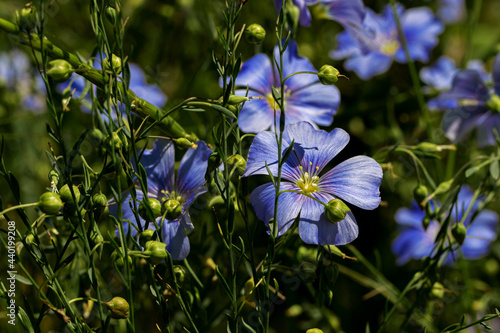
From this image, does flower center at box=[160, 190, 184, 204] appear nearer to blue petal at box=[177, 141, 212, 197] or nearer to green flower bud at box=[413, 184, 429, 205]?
blue petal at box=[177, 141, 212, 197]

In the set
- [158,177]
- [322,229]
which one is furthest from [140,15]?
[322,229]

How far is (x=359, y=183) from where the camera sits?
2.50 feet

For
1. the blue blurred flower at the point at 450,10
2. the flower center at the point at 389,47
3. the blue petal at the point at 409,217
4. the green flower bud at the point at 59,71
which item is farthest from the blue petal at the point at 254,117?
the blue blurred flower at the point at 450,10

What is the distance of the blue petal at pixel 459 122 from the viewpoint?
1.14 meters

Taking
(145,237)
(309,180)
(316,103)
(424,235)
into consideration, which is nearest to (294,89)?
(316,103)

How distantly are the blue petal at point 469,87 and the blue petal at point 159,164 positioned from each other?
684 mm

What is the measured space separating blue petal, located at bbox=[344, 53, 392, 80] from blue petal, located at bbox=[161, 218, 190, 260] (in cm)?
83

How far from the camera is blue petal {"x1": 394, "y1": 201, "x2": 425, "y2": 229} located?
4.56 ft

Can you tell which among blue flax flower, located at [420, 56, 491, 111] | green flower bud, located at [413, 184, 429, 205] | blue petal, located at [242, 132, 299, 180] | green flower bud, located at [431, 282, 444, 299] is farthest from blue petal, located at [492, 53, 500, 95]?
blue petal, located at [242, 132, 299, 180]

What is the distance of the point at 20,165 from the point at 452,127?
1.18 metres

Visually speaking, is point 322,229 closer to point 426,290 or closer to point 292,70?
point 426,290

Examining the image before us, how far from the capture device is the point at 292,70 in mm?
1054

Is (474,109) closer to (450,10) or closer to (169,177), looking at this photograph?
(169,177)

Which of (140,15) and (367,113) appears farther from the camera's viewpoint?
(140,15)
